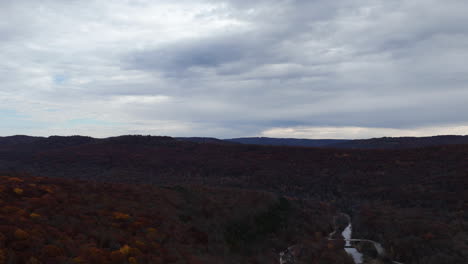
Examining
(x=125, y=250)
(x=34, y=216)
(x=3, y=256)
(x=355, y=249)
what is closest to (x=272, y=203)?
(x=355, y=249)

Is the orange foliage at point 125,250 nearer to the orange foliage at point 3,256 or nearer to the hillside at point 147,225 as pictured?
the hillside at point 147,225

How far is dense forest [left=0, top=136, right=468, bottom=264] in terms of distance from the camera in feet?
45.3

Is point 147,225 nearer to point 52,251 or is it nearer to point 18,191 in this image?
point 52,251

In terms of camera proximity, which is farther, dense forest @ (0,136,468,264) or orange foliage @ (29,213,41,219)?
dense forest @ (0,136,468,264)

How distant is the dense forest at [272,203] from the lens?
1380cm

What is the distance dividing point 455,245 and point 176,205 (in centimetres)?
1449

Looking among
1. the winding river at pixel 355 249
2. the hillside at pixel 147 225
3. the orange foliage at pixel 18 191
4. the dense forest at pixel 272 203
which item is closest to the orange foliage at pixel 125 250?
the hillside at pixel 147 225

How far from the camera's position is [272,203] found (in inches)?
926

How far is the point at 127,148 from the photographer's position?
70.3 m

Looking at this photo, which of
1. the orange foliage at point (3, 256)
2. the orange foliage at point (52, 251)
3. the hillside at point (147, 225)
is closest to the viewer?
the orange foliage at point (3, 256)

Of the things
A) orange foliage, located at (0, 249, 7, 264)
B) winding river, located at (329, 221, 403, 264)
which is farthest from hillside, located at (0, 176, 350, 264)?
winding river, located at (329, 221, 403, 264)

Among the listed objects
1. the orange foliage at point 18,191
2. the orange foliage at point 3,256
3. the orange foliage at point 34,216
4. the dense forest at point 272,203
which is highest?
the orange foliage at point 18,191

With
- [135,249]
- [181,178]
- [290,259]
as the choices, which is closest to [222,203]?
[290,259]

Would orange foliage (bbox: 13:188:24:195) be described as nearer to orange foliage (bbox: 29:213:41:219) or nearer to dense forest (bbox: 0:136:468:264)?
dense forest (bbox: 0:136:468:264)
